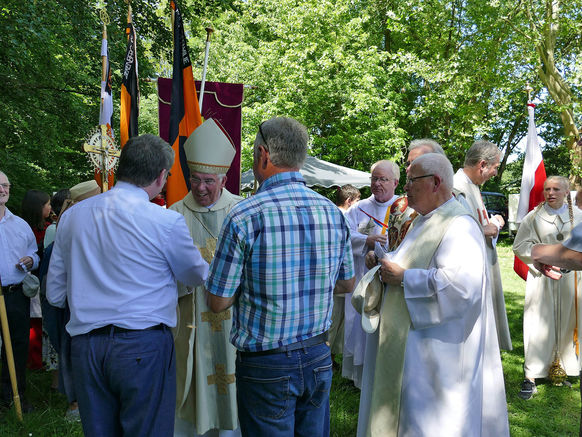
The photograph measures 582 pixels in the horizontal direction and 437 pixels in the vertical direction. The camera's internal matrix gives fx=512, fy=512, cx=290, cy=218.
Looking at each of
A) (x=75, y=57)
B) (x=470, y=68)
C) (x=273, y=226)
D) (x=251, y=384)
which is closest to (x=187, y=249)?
(x=273, y=226)

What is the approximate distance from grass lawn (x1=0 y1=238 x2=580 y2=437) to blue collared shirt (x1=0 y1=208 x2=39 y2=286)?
3.78 ft

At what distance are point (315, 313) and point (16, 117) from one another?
808cm

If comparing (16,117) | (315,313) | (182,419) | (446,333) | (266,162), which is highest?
(16,117)

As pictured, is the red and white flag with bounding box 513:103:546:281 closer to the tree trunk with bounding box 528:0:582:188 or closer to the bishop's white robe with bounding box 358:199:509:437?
the bishop's white robe with bounding box 358:199:509:437

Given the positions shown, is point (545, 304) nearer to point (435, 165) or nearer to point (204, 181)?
point (435, 165)

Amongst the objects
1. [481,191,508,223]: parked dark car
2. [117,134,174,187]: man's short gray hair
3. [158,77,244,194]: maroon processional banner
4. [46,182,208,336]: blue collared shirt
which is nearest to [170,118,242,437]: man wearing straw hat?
[117,134,174,187]: man's short gray hair

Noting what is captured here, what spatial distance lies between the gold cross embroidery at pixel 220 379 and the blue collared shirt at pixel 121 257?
1.23 meters

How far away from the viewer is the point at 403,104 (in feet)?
64.8

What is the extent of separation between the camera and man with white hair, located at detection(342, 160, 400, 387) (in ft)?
16.1

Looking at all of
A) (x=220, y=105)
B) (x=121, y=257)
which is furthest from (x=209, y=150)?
(x=220, y=105)

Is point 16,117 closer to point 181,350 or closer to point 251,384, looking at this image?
point 181,350

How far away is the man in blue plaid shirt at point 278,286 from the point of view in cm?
210

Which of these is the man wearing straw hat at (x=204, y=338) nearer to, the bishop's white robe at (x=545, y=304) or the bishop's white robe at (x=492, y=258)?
the bishop's white robe at (x=492, y=258)

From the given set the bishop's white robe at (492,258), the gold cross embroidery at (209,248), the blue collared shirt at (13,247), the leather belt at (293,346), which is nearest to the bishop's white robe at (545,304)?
the bishop's white robe at (492,258)
